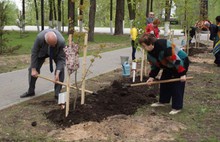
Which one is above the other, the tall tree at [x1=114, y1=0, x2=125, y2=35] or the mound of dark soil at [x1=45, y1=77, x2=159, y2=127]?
the tall tree at [x1=114, y1=0, x2=125, y2=35]

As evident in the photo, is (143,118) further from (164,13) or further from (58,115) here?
(164,13)

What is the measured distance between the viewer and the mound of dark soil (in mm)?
5594

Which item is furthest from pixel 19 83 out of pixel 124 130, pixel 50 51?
pixel 124 130

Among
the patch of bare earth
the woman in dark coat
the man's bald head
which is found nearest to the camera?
the patch of bare earth

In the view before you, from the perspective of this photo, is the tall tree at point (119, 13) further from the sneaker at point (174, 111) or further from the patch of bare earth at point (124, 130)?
the patch of bare earth at point (124, 130)

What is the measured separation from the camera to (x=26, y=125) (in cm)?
545

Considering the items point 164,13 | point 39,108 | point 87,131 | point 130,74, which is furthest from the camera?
point 164,13

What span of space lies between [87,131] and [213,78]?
5.46 m

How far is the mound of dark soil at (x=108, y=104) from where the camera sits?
5594 millimetres

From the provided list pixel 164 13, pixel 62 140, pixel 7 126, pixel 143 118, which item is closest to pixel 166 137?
pixel 143 118

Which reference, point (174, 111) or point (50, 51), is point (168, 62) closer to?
point (174, 111)

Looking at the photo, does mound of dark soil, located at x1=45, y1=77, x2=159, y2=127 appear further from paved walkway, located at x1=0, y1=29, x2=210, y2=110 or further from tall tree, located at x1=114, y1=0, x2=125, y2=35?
tall tree, located at x1=114, y1=0, x2=125, y2=35

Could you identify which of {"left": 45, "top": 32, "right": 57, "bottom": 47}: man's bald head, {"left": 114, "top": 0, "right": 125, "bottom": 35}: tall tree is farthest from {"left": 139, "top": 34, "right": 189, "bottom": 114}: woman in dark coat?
{"left": 114, "top": 0, "right": 125, "bottom": 35}: tall tree

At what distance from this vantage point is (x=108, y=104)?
6.42 metres
